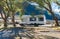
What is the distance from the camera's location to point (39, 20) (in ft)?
131

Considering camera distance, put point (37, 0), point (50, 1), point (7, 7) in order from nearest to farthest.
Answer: point (37, 0) → point (50, 1) → point (7, 7)

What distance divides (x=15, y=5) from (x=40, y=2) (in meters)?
4.95

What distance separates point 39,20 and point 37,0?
32.3 feet

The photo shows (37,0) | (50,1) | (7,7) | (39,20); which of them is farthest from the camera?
(39,20)

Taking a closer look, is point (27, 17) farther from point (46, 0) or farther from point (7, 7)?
point (46, 0)

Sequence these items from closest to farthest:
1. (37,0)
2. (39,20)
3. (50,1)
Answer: (37,0) → (50,1) → (39,20)

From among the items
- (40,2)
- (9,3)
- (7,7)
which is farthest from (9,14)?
(40,2)

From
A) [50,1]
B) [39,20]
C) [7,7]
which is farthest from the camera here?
[39,20]

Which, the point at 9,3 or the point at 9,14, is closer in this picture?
the point at 9,3

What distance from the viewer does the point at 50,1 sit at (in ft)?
107

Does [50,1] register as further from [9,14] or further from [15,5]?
[9,14]

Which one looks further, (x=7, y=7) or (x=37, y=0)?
(x=7, y=7)

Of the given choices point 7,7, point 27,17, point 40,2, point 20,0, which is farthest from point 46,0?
point 27,17

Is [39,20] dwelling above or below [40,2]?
below
